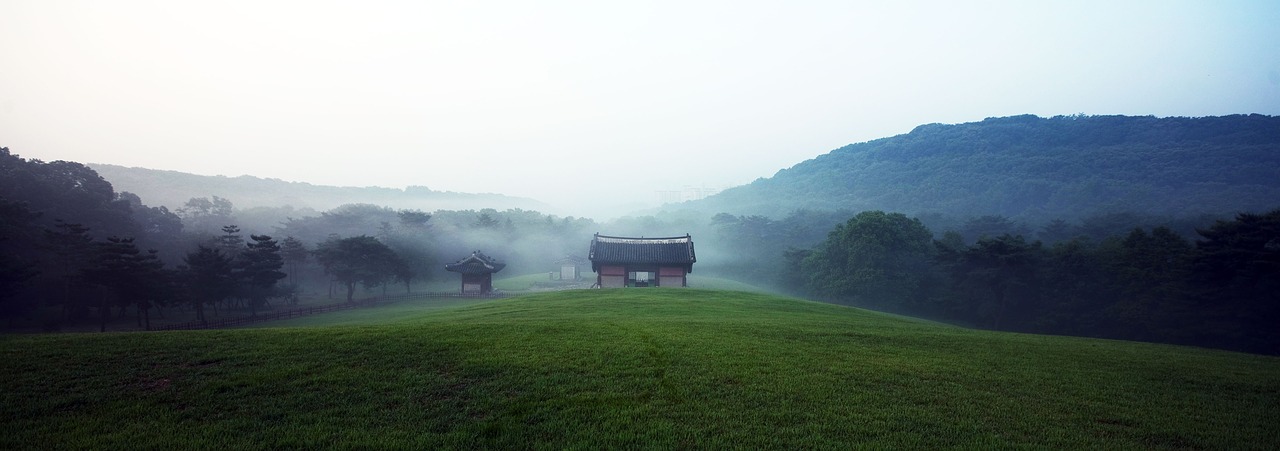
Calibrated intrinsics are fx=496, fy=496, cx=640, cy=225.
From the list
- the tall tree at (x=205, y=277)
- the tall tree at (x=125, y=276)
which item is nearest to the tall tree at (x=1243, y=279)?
the tall tree at (x=205, y=277)

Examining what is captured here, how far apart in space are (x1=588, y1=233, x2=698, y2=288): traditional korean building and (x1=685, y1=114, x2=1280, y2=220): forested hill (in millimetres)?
62874

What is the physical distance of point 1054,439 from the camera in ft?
21.2

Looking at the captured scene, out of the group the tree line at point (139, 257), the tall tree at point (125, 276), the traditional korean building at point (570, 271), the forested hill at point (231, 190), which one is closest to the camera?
the tall tree at point (125, 276)

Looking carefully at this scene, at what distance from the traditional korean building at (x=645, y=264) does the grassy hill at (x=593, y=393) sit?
87.3ft

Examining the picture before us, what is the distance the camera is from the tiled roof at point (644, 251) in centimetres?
3944

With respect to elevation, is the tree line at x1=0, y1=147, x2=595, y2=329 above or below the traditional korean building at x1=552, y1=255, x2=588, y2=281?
above

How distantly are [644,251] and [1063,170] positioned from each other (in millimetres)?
107006

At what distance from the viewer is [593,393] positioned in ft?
25.7

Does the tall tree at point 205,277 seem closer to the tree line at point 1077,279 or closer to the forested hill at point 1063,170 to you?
the tree line at point 1077,279

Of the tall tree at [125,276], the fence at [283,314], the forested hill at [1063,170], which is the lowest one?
the fence at [283,314]

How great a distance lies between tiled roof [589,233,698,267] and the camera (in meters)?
39.4

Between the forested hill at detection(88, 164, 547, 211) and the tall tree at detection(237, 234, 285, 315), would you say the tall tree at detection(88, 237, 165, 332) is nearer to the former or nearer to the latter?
the tall tree at detection(237, 234, 285, 315)

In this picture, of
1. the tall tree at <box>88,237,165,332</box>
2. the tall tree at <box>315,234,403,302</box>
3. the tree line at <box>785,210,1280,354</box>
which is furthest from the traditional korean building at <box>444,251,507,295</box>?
the tree line at <box>785,210,1280,354</box>

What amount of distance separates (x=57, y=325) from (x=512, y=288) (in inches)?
1208
